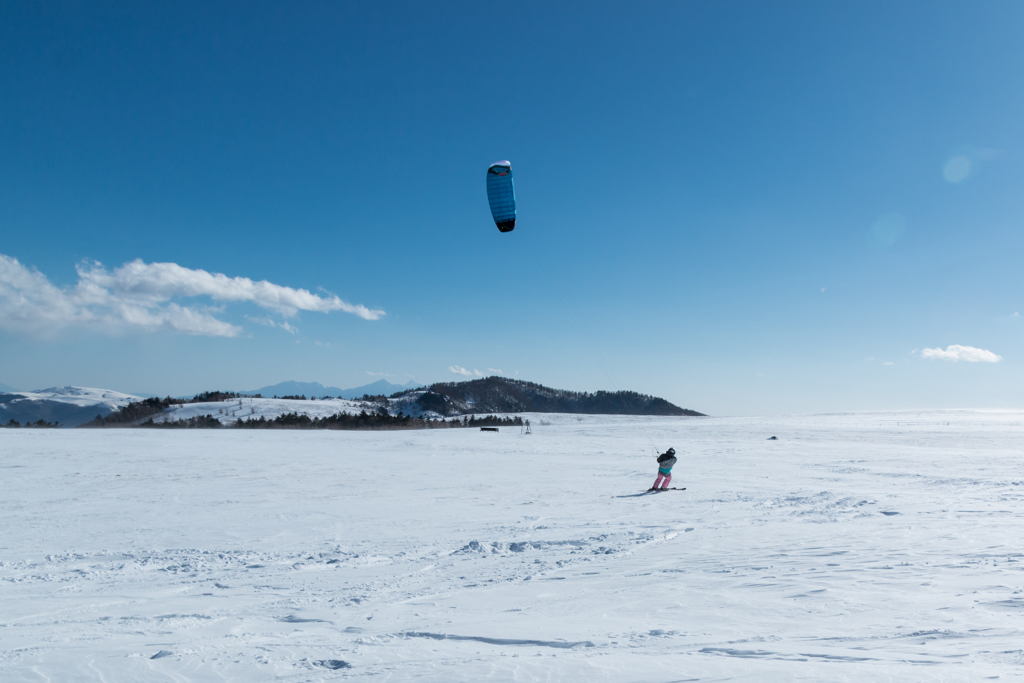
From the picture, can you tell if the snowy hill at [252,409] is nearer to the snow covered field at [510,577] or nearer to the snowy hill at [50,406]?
the snowy hill at [50,406]

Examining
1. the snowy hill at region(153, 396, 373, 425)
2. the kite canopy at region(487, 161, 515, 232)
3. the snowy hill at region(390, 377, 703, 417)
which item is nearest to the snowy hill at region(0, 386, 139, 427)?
the snowy hill at region(153, 396, 373, 425)

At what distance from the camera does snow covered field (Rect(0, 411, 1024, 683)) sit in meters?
4.02

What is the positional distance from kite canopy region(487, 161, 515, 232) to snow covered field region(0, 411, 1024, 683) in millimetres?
9006

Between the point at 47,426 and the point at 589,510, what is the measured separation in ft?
122

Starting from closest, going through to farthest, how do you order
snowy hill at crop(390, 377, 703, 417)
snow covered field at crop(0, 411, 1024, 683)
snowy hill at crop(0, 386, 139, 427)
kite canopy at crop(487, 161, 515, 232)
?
1. snow covered field at crop(0, 411, 1024, 683)
2. kite canopy at crop(487, 161, 515, 232)
3. snowy hill at crop(0, 386, 139, 427)
4. snowy hill at crop(390, 377, 703, 417)

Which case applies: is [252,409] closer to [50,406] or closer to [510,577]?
[50,406]

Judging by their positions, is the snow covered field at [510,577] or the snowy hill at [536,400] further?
the snowy hill at [536,400]

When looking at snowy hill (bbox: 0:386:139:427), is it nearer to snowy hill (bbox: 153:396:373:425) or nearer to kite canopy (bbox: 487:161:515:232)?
snowy hill (bbox: 153:396:373:425)

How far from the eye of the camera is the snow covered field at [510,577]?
4.02 meters

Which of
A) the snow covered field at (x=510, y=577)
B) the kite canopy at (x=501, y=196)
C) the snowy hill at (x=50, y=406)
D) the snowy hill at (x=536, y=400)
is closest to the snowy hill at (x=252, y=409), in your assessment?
the snowy hill at (x=50, y=406)

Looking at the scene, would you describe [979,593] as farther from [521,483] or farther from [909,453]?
[909,453]

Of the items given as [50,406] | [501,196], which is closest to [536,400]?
[50,406]

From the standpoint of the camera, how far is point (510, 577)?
6559mm

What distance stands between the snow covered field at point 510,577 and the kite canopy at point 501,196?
9.01 meters
